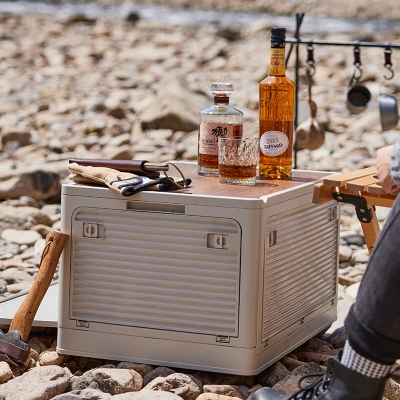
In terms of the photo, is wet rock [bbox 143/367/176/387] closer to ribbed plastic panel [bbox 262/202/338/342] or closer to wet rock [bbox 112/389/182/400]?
wet rock [bbox 112/389/182/400]

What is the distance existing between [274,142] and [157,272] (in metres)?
0.58

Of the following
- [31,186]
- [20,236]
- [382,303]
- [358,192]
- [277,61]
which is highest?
[277,61]

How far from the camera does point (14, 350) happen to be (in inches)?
102

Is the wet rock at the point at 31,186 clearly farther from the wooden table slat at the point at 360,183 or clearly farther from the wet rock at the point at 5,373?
the wooden table slat at the point at 360,183

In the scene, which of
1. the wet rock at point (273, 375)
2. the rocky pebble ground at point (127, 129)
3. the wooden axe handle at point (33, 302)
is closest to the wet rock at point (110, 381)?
the rocky pebble ground at point (127, 129)

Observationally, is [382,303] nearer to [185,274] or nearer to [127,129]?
[185,274]

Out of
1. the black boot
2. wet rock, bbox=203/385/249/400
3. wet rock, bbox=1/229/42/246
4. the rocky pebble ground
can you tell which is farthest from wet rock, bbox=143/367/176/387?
wet rock, bbox=1/229/42/246

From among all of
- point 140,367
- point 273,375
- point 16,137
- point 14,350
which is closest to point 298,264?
point 273,375

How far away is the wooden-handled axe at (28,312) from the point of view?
2586 millimetres

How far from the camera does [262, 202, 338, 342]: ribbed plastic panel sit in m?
2.53

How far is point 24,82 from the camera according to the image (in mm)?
11125

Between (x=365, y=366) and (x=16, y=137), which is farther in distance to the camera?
(x=16, y=137)

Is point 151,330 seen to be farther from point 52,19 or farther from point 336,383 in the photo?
point 52,19

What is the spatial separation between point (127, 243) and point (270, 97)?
669mm
